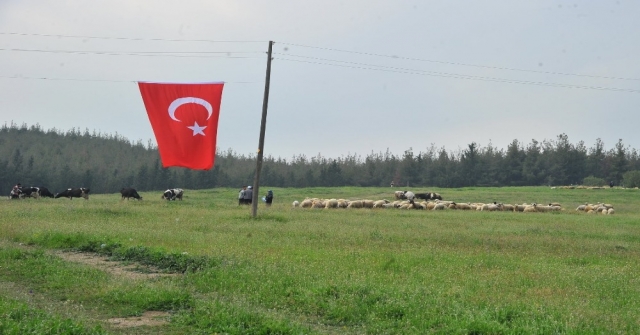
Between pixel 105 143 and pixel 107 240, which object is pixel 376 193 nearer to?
pixel 107 240

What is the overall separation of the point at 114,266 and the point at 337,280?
546cm

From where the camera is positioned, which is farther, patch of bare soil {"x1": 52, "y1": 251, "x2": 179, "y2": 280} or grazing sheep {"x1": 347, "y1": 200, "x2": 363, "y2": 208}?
grazing sheep {"x1": 347, "y1": 200, "x2": 363, "y2": 208}

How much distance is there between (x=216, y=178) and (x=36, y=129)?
70.6 metres

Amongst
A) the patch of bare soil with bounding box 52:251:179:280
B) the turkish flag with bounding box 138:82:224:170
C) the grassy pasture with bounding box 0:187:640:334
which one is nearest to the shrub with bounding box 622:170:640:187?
the grassy pasture with bounding box 0:187:640:334

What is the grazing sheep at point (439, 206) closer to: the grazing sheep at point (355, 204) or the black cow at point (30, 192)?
the grazing sheep at point (355, 204)

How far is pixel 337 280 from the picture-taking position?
467 inches

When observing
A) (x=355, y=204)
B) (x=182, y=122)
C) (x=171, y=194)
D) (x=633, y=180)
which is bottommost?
(x=171, y=194)

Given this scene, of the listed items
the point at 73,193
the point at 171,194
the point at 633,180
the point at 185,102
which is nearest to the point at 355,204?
the point at 171,194

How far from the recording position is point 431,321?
A: 8.84m

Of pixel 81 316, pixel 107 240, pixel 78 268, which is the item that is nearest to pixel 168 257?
pixel 78 268

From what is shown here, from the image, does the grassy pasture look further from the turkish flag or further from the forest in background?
the forest in background

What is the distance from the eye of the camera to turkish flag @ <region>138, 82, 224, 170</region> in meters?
24.8

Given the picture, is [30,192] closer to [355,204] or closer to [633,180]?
[355,204]

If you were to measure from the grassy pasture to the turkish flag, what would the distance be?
3.07m
